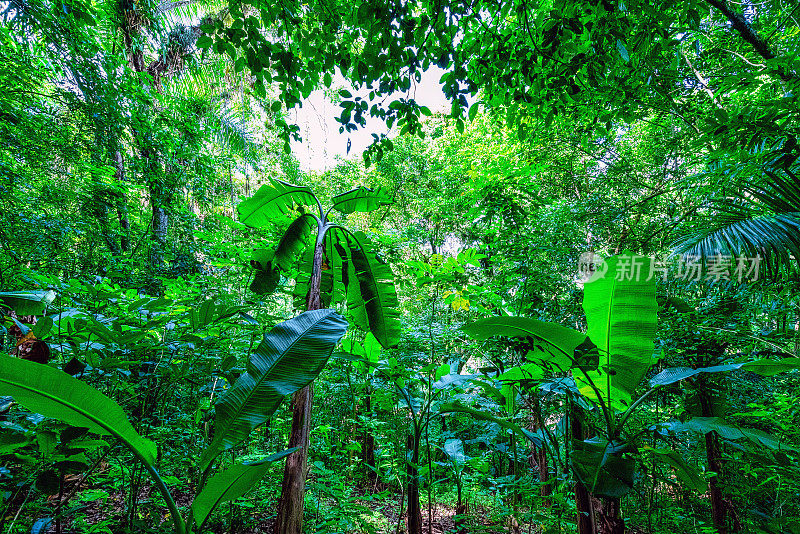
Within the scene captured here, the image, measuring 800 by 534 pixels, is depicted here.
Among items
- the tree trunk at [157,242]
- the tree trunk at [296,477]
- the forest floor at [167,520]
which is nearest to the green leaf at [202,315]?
the tree trunk at [296,477]

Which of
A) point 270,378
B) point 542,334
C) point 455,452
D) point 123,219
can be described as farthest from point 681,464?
point 123,219

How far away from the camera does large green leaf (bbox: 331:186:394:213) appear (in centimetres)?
310

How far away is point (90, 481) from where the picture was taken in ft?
7.54

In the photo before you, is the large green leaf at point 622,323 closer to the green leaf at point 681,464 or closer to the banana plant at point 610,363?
the banana plant at point 610,363

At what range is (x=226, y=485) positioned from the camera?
54.1 inches

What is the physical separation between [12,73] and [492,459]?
26.3ft

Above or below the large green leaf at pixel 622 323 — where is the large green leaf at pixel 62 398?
below

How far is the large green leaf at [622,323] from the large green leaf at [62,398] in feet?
8.23

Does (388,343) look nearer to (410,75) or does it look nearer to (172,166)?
(410,75)

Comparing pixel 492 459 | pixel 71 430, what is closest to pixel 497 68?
pixel 71 430

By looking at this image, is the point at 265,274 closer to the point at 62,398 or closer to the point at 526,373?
the point at 62,398

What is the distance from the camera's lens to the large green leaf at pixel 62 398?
1.12 metres

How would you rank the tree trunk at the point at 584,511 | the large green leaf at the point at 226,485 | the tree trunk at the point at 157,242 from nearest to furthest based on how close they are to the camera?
the large green leaf at the point at 226,485
the tree trunk at the point at 584,511
the tree trunk at the point at 157,242

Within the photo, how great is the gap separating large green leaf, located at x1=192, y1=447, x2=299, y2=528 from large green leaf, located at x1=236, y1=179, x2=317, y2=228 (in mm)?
2037
